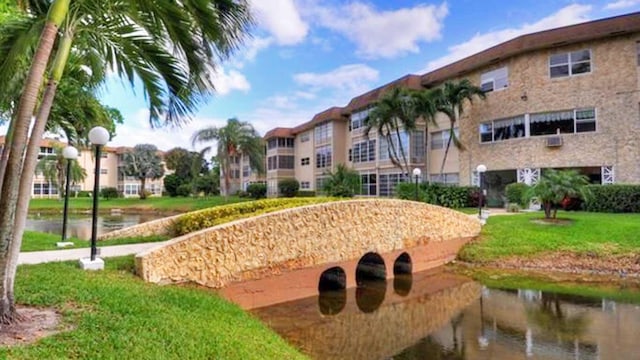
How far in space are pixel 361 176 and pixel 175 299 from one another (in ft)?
101

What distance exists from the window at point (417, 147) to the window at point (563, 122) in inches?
332

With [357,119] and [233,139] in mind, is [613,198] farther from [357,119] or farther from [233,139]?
[233,139]

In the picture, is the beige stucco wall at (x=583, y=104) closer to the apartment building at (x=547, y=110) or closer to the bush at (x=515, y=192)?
the apartment building at (x=547, y=110)

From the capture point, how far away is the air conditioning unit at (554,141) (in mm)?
23719

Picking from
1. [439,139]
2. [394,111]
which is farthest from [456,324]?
[439,139]

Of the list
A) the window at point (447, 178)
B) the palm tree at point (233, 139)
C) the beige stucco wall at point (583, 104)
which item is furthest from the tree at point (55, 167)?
the beige stucco wall at point (583, 104)

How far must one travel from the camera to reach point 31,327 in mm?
5070

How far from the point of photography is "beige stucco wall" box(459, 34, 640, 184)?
22.0 meters

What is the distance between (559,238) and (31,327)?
55.6ft

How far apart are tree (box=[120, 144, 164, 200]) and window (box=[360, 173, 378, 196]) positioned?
3629cm

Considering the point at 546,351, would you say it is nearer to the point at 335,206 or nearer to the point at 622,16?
the point at 335,206

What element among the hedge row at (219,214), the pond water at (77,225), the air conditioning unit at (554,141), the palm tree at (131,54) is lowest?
the pond water at (77,225)

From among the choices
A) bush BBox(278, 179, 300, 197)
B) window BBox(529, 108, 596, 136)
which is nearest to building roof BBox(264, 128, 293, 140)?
bush BBox(278, 179, 300, 197)

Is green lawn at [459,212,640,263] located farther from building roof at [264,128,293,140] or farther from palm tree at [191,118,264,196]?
building roof at [264,128,293,140]
